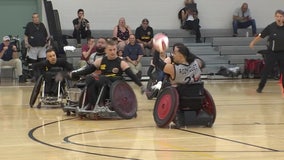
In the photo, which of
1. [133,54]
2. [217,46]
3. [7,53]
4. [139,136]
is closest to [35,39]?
[7,53]

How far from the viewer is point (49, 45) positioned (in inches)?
816

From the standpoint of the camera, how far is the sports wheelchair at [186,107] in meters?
9.27

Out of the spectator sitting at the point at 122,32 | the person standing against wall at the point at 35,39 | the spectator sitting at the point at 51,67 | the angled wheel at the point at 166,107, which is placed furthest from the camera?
the spectator sitting at the point at 122,32

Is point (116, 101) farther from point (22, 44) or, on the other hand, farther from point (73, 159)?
point (22, 44)

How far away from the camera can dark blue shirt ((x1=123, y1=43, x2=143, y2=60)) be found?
2069 cm

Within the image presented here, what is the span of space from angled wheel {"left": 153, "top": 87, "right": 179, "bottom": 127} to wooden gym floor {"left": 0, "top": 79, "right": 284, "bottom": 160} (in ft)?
0.44

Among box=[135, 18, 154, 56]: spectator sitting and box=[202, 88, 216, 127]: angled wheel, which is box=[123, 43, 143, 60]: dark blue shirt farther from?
box=[202, 88, 216, 127]: angled wheel

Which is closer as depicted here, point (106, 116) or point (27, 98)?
point (106, 116)

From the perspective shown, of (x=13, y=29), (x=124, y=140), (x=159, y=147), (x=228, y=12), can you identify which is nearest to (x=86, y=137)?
(x=124, y=140)

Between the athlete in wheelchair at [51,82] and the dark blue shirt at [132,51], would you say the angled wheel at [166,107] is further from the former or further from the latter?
the dark blue shirt at [132,51]

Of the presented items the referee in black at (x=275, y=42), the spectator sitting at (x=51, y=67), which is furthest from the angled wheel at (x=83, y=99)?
the referee in black at (x=275, y=42)

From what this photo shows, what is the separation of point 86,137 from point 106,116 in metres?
2.22

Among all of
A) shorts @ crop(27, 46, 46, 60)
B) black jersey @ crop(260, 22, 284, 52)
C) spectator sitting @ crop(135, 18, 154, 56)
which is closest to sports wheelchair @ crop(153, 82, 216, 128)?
black jersey @ crop(260, 22, 284, 52)

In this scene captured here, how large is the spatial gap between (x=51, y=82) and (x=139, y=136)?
4.63m
